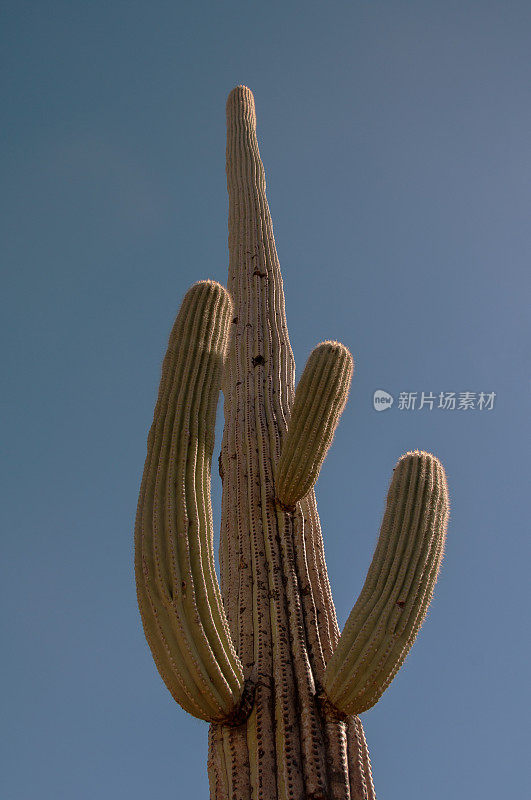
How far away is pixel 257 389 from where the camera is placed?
4477 millimetres

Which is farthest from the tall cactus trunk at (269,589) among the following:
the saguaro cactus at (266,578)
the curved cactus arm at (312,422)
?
the curved cactus arm at (312,422)

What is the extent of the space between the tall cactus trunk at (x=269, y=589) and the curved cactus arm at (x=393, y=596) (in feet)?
0.63

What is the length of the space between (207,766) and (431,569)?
1.27 m

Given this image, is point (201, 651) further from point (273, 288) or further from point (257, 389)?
point (273, 288)

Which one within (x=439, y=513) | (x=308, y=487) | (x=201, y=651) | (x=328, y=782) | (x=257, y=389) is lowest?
(x=328, y=782)

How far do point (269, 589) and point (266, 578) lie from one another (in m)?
0.06

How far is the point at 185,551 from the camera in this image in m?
3.02

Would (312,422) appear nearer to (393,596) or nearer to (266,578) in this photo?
(266,578)

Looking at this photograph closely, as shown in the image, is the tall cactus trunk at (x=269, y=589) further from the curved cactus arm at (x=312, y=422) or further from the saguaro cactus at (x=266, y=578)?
the curved cactus arm at (x=312, y=422)

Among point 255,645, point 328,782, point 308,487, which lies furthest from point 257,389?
point 328,782

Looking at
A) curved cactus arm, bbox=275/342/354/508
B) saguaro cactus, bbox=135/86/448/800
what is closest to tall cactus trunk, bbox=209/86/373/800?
saguaro cactus, bbox=135/86/448/800

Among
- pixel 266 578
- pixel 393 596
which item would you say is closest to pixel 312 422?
pixel 266 578

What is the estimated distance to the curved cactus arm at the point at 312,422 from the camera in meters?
3.74

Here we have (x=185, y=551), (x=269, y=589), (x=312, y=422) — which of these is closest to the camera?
(x=185, y=551)
